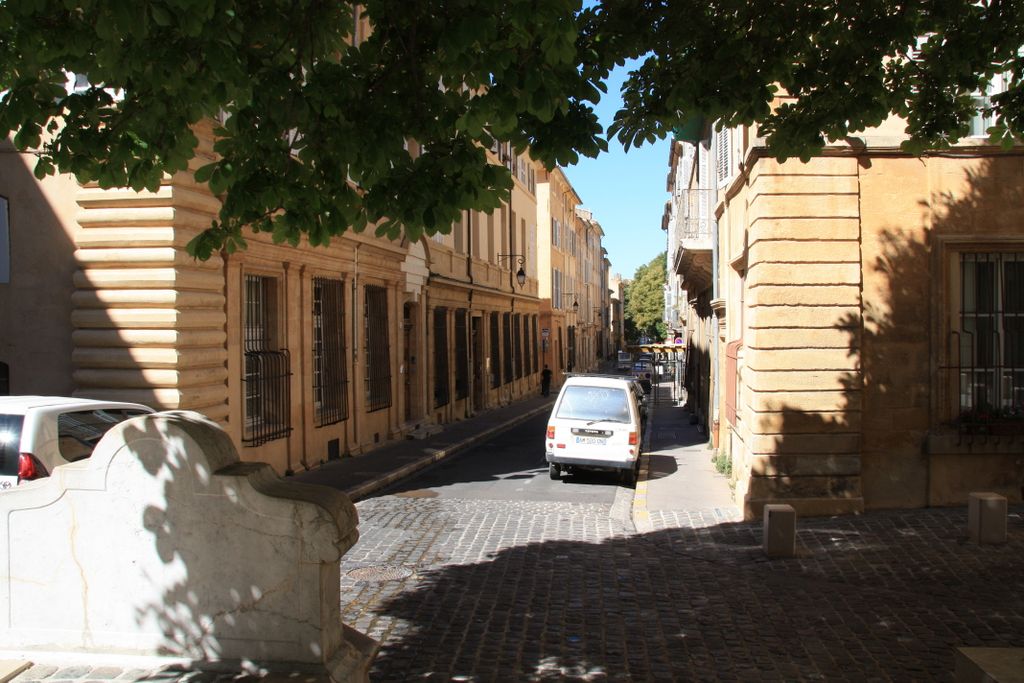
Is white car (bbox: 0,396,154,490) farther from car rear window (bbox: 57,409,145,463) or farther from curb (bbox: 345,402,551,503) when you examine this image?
curb (bbox: 345,402,551,503)

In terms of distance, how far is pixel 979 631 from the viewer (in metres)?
7.14

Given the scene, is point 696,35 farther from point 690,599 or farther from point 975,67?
point 690,599

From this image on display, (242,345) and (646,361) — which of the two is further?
(646,361)

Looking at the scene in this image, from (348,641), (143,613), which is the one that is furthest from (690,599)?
(143,613)

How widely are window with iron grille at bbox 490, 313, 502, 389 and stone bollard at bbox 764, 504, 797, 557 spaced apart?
22.0 metres

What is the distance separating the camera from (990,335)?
1178 cm

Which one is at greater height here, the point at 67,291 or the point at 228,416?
the point at 67,291

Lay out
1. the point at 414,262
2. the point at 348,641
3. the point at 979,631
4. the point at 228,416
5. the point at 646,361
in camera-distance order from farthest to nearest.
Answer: the point at 646,361
the point at 414,262
the point at 228,416
the point at 979,631
the point at 348,641

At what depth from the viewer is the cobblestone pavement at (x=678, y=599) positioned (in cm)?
650

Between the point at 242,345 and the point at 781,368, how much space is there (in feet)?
25.1

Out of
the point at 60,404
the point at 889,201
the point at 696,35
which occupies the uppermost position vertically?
the point at 696,35

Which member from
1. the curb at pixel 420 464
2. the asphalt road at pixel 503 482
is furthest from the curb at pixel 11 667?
the asphalt road at pixel 503 482

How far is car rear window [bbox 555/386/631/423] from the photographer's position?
1555 centimetres

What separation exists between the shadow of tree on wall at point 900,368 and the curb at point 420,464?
589cm
